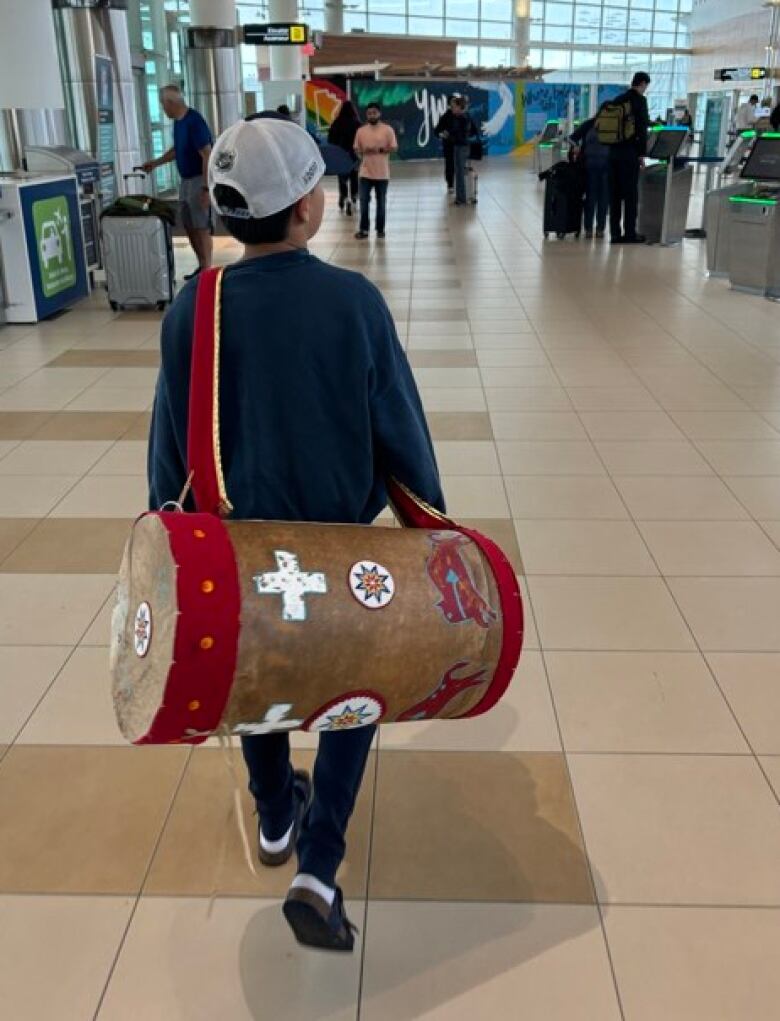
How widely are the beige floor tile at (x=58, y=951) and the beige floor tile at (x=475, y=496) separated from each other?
87.4 inches

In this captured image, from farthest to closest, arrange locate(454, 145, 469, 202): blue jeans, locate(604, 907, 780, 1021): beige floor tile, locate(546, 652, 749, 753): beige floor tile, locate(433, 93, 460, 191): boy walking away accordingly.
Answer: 1. locate(454, 145, 469, 202): blue jeans
2. locate(433, 93, 460, 191): boy walking away
3. locate(546, 652, 749, 753): beige floor tile
4. locate(604, 907, 780, 1021): beige floor tile

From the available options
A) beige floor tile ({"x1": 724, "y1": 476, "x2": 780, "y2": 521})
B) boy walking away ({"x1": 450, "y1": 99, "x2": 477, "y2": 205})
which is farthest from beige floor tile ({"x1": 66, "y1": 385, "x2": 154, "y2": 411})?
boy walking away ({"x1": 450, "y1": 99, "x2": 477, "y2": 205})

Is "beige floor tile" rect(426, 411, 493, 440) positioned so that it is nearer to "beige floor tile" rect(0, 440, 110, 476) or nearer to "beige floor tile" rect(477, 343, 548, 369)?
"beige floor tile" rect(477, 343, 548, 369)

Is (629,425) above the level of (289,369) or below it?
below

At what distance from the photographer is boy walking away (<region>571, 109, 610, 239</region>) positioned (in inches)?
427

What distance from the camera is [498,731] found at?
2498 millimetres

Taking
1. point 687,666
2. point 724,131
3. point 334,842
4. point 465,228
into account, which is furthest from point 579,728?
point 724,131

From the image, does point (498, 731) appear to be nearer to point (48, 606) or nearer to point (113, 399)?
point (48, 606)

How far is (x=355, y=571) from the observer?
138 centimetres

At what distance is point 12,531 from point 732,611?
2711 millimetres


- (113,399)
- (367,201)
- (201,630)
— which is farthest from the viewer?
(367,201)

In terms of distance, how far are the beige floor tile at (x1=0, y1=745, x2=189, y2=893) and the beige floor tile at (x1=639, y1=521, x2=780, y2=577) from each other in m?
1.94

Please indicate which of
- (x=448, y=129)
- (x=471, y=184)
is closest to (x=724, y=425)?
(x=448, y=129)

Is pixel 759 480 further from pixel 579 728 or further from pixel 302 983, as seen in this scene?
pixel 302 983
